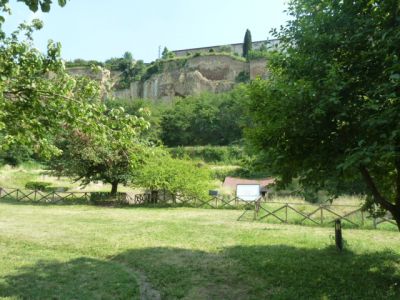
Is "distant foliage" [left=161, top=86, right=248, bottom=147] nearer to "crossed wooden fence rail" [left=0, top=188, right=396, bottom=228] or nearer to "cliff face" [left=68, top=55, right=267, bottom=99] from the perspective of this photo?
"cliff face" [left=68, top=55, right=267, bottom=99]

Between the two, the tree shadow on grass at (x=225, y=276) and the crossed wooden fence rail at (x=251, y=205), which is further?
the crossed wooden fence rail at (x=251, y=205)

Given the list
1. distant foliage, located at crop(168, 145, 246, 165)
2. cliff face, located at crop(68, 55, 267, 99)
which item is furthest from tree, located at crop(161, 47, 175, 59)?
distant foliage, located at crop(168, 145, 246, 165)

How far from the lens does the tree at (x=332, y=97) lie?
17.6ft

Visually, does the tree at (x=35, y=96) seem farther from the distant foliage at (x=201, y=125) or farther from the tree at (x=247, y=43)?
the tree at (x=247, y=43)

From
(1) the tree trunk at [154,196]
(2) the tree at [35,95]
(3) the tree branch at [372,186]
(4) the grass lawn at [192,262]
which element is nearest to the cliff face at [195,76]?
(1) the tree trunk at [154,196]

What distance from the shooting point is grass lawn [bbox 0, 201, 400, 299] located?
7.11 metres

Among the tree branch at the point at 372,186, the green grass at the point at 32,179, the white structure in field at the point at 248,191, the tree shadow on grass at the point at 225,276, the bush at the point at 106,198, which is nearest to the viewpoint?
the tree branch at the point at 372,186

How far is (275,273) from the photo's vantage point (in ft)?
26.6

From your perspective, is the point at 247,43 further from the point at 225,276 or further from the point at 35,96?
the point at 35,96

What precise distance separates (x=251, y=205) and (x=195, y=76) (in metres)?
58.5

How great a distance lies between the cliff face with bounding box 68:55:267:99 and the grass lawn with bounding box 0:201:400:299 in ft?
209

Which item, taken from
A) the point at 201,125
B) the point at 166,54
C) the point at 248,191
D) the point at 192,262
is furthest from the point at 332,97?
the point at 166,54

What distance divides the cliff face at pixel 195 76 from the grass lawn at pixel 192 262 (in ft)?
209

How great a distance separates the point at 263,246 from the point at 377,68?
6.28 metres
